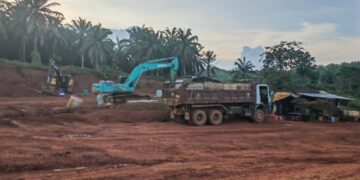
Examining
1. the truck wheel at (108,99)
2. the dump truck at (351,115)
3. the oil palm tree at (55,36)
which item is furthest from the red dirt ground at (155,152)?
the oil palm tree at (55,36)

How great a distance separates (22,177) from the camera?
8953 millimetres

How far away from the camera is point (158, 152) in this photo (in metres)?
12.8

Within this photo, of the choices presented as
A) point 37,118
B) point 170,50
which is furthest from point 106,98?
point 170,50

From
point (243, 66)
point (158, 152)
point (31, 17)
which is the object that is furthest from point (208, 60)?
point (158, 152)

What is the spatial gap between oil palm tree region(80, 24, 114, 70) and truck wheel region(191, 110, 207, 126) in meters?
42.5

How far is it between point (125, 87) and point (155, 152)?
16285mm

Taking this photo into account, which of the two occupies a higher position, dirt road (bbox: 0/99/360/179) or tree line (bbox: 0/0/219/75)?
tree line (bbox: 0/0/219/75)

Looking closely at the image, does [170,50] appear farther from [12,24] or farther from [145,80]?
[12,24]

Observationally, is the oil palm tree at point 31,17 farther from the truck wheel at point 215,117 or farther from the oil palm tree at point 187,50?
the truck wheel at point 215,117

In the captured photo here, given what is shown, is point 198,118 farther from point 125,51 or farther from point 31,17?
point 125,51

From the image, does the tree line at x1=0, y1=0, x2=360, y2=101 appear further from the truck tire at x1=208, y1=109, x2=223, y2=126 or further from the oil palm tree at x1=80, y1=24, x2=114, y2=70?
the truck tire at x1=208, y1=109, x2=223, y2=126

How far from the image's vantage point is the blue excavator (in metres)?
28.0

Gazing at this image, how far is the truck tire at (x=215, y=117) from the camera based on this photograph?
22816 mm

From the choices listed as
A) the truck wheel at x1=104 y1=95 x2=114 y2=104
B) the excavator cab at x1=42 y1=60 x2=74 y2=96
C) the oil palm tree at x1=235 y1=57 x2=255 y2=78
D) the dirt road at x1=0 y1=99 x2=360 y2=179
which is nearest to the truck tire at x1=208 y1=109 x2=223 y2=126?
the dirt road at x1=0 y1=99 x2=360 y2=179
